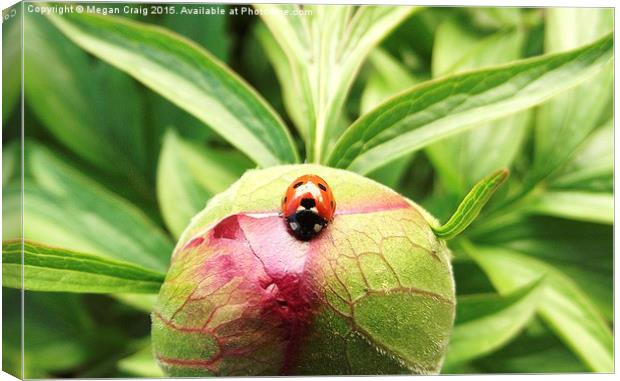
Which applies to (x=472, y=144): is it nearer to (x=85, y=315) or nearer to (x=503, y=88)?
(x=503, y=88)

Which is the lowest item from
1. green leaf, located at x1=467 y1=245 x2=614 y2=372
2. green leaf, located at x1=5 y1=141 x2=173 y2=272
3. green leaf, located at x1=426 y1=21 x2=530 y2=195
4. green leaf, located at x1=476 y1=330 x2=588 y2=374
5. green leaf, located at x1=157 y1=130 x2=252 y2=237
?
green leaf, located at x1=476 y1=330 x2=588 y2=374

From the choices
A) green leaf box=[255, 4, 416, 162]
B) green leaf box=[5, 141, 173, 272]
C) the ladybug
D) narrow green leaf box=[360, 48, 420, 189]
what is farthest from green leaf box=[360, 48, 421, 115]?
the ladybug

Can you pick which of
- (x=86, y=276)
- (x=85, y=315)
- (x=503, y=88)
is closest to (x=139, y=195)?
(x=85, y=315)

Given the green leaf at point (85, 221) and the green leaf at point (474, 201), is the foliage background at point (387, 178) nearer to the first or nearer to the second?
the green leaf at point (85, 221)

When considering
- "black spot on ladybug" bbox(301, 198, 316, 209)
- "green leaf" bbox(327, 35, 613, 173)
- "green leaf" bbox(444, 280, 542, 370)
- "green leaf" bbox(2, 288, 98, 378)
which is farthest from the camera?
"green leaf" bbox(2, 288, 98, 378)

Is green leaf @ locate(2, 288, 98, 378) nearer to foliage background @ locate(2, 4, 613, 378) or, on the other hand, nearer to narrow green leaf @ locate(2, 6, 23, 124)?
foliage background @ locate(2, 4, 613, 378)
